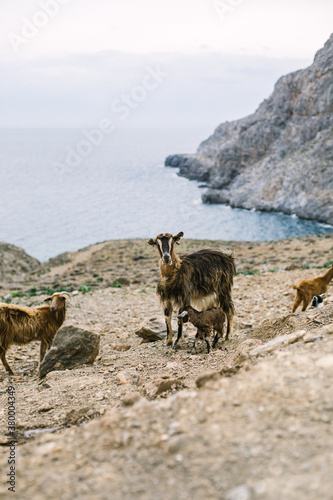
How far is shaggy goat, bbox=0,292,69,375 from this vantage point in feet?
29.4

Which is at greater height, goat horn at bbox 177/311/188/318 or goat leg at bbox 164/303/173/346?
goat horn at bbox 177/311/188/318

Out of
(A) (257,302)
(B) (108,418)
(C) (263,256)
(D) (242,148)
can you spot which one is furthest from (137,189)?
(B) (108,418)

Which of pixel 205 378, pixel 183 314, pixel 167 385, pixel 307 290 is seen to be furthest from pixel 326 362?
pixel 307 290

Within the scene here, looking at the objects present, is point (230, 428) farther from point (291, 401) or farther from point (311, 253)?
point (311, 253)

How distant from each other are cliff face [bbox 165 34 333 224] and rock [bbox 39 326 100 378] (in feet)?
186

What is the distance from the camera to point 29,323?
9.23 m

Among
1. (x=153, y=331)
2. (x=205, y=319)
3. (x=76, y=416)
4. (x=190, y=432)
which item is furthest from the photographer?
(x=153, y=331)

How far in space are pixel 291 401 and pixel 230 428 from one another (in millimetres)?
621

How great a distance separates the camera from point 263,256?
95.0 ft

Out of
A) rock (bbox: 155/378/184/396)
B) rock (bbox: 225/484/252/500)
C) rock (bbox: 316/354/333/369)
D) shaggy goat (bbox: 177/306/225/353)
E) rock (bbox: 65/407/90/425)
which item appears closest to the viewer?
rock (bbox: 225/484/252/500)

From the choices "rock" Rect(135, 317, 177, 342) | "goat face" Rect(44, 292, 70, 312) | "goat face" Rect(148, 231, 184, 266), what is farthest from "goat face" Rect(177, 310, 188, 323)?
"goat face" Rect(44, 292, 70, 312)

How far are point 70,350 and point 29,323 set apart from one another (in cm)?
131

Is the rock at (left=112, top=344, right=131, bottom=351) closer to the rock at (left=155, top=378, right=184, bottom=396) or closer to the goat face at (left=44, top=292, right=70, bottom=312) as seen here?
the goat face at (left=44, top=292, right=70, bottom=312)

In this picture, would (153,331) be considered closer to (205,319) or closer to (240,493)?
(205,319)
